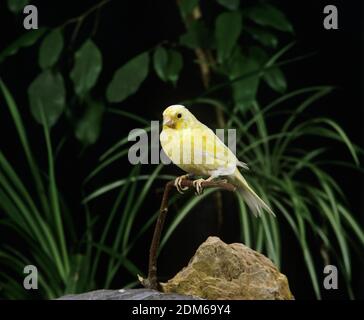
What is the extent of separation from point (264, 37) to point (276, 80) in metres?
0.09

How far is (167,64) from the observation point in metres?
1.01

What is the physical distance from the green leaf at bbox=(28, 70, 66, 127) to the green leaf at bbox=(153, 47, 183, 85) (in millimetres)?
172

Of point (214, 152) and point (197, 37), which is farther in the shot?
point (197, 37)

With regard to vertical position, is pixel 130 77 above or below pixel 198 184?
above

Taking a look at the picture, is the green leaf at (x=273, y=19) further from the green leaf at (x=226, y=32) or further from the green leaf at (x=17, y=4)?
the green leaf at (x=17, y=4)

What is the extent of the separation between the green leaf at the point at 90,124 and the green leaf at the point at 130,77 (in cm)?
5

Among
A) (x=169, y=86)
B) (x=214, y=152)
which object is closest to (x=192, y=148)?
(x=214, y=152)

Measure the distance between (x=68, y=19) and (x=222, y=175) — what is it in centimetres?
47

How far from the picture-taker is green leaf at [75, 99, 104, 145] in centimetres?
105

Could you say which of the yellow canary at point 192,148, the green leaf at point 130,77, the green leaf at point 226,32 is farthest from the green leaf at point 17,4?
the yellow canary at point 192,148

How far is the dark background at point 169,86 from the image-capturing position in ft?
3.26

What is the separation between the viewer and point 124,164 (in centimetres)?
104

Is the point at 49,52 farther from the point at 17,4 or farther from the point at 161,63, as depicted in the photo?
the point at 161,63
